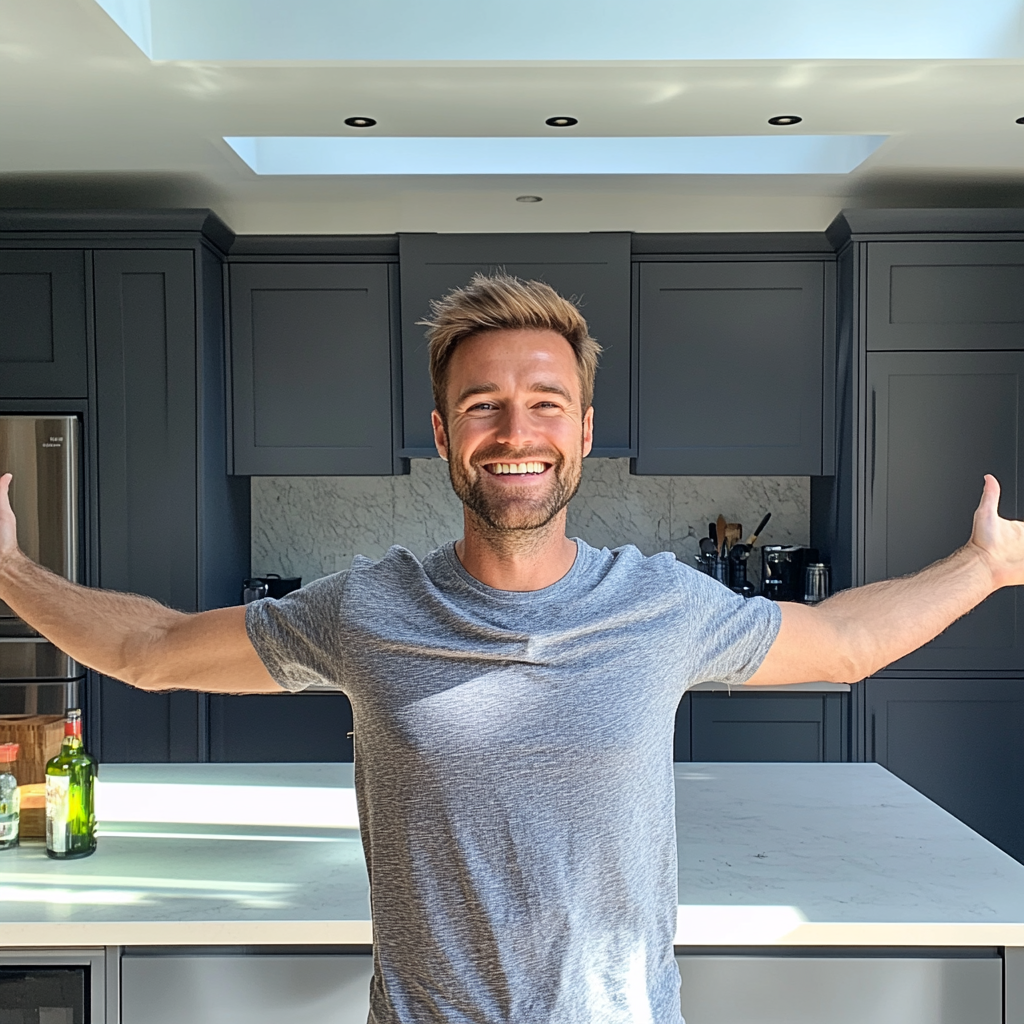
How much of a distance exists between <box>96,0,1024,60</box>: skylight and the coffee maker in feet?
6.43

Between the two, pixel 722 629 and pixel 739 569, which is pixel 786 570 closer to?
pixel 739 569

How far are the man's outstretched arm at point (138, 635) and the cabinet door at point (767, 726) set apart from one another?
2743mm

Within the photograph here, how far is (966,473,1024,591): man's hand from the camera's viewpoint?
57.4 inches

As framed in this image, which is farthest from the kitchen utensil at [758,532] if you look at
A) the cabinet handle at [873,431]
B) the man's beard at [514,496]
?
the man's beard at [514,496]

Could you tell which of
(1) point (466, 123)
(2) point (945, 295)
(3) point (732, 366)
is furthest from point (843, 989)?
(2) point (945, 295)

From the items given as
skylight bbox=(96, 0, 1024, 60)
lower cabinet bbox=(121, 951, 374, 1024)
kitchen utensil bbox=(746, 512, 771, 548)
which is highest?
skylight bbox=(96, 0, 1024, 60)

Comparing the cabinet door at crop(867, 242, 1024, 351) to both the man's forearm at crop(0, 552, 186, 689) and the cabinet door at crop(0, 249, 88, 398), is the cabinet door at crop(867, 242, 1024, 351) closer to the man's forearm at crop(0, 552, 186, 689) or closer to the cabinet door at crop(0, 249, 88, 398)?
the cabinet door at crop(0, 249, 88, 398)

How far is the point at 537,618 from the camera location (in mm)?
1211

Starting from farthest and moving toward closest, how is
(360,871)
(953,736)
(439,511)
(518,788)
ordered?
(439,511), (953,736), (360,871), (518,788)

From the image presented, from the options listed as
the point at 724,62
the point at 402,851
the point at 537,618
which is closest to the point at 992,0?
the point at 724,62

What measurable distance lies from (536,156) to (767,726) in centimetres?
216

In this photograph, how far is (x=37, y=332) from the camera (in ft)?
12.8

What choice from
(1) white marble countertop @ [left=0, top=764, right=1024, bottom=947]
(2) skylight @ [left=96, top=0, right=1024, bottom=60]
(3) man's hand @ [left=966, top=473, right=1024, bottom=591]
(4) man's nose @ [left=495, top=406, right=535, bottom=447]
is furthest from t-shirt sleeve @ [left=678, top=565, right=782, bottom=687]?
(2) skylight @ [left=96, top=0, right=1024, bottom=60]

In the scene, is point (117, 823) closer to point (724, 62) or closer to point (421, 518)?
point (724, 62)
